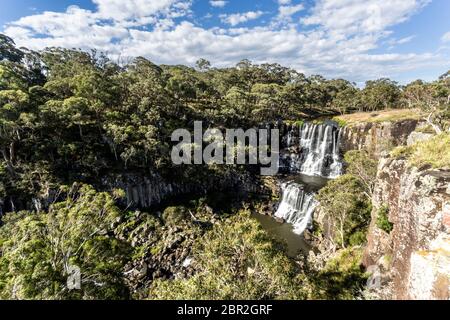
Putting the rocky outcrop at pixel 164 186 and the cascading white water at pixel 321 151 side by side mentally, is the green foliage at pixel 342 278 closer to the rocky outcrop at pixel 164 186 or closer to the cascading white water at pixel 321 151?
the rocky outcrop at pixel 164 186

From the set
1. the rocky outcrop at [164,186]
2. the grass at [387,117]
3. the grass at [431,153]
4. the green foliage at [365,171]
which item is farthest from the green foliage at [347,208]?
the grass at [387,117]

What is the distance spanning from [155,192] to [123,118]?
1370 cm

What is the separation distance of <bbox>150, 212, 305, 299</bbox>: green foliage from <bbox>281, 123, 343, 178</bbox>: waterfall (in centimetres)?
3240

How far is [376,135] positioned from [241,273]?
119ft

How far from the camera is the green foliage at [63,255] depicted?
885 centimetres

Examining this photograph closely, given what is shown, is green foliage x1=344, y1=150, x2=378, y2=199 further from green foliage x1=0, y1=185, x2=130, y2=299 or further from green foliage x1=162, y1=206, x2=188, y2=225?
green foliage x1=0, y1=185, x2=130, y2=299

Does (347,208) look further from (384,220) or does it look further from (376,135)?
(376,135)

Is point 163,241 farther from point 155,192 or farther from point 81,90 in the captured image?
point 81,90

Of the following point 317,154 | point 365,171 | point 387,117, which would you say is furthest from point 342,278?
point 387,117

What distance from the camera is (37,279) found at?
8.77 meters

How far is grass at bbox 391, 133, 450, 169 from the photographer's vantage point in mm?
10477

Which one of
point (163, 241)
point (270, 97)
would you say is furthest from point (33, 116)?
point (270, 97)
